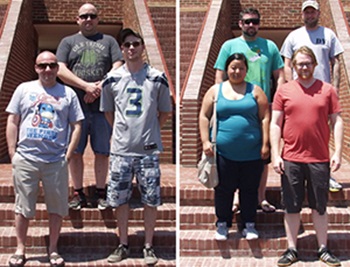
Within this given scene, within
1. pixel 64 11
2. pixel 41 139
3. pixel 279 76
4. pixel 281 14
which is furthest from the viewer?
pixel 281 14

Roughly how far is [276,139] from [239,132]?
30 cm

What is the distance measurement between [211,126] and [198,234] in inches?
41.9

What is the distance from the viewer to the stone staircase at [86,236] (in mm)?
4309

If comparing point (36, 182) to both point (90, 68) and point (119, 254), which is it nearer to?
point (119, 254)

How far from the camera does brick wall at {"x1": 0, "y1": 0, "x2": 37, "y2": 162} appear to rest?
22.1ft

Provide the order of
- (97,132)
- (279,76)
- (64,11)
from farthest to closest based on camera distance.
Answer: (64,11) → (97,132) → (279,76)

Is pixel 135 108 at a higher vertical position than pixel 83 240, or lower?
higher

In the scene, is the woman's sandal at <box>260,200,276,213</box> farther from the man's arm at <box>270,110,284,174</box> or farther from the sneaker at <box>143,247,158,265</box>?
the sneaker at <box>143,247,158,265</box>

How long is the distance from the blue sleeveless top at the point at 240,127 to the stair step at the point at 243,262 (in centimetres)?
92

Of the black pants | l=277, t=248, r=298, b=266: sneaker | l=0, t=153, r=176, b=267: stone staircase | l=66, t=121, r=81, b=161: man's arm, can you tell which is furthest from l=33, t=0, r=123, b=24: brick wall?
l=277, t=248, r=298, b=266: sneaker

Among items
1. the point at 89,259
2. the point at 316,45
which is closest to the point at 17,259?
the point at 89,259

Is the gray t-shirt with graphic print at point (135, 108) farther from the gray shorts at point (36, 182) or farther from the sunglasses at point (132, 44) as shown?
the gray shorts at point (36, 182)

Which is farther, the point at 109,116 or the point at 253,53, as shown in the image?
the point at 253,53

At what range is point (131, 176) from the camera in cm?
406
